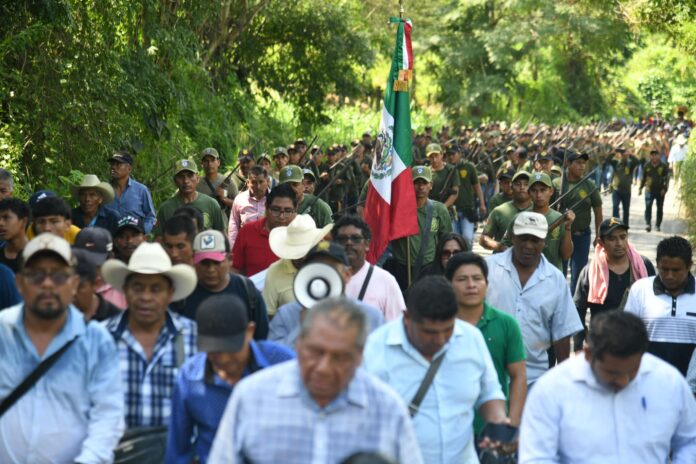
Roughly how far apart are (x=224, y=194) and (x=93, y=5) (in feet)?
8.67

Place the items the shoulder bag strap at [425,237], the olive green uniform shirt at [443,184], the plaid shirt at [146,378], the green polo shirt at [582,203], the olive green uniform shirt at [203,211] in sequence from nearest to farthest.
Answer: the plaid shirt at [146,378]
the shoulder bag strap at [425,237]
the olive green uniform shirt at [203,211]
the green polo shirt at [582,203]
the olive green uniform shirt at [443,184]

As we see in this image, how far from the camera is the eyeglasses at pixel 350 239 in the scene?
7543 millimetres

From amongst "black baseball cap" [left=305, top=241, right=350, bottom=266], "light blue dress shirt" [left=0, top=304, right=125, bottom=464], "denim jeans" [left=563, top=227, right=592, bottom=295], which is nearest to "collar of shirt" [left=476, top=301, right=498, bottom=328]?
"black baseball cap" [left=305, top=241, right=350, bottom=266]

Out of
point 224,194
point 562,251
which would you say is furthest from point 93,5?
point 562,251

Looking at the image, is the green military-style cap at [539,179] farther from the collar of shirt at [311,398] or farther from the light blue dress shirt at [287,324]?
the collar of shirt at [311,398]

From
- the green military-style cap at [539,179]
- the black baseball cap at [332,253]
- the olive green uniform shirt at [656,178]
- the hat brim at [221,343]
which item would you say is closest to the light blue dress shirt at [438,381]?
the hat brim at [221,343]

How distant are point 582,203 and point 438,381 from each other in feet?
26.9

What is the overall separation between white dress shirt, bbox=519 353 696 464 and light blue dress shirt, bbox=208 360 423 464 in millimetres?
1056

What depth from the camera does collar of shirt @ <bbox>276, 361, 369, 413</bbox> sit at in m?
3.74

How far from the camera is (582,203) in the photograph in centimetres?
1296

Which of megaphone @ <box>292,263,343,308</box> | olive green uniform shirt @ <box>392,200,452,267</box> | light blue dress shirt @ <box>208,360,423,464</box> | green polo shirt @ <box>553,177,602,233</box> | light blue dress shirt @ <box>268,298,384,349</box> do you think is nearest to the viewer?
light blue dress shirt @ <box>208,360,423,464</box>

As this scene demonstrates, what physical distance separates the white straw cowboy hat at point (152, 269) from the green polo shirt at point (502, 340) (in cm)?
149

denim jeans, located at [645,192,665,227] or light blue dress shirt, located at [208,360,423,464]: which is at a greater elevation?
denim jeans, located at [645,192,665,227]

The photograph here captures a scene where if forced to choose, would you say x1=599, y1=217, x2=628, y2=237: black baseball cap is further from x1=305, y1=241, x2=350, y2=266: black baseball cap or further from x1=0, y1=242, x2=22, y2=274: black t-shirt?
x1=0, y1=242, x2=22, y2=274: black t-shirt
